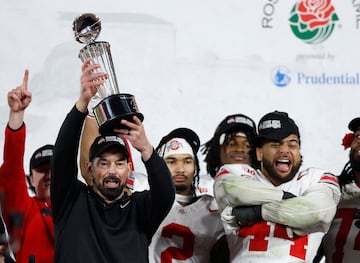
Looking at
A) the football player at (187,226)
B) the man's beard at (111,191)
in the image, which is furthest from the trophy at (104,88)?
the football player at (187,226)

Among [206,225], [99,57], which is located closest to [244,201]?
[206,225]

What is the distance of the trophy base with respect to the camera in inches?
82.8

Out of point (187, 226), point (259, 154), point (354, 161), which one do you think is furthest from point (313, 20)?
point (187, 226)

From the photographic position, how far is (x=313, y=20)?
3.45 m

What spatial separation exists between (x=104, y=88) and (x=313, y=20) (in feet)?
4.28

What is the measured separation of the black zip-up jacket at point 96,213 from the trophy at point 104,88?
88 millimetres

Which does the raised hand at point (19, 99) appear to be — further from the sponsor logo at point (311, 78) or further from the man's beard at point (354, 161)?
the sponsor logo at point (311, 78)

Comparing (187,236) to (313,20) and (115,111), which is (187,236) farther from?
(313,20)

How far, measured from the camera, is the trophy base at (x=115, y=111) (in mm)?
2104

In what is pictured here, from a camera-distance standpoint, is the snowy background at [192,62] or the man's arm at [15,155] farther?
the snowy background at [192,62]

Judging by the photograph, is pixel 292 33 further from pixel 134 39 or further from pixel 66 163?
pixel 66 163

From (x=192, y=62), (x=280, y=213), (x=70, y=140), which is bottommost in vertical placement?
(x=280, y=213)

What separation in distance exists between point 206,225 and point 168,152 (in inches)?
9.8

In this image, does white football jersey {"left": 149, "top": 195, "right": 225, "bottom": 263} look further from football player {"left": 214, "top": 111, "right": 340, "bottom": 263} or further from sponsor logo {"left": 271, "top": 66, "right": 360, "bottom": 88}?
sponsor logo {"left": 271, "top": 66, "right": 360, "bottom": 88}
